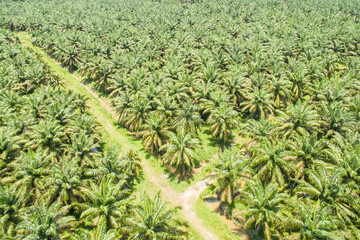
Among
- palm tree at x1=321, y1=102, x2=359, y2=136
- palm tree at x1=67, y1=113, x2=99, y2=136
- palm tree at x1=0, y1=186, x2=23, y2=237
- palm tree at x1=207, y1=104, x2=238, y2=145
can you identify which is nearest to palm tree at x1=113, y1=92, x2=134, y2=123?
palm tree at x1=67, y1=113, x2=99, y2=136

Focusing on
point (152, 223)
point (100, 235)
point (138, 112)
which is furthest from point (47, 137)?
point (152, 223)

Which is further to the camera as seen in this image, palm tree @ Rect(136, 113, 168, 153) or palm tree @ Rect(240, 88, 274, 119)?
palm tree @ Rect(240, 88, 274, 119)

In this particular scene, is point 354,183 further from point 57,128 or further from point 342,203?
point 57,128

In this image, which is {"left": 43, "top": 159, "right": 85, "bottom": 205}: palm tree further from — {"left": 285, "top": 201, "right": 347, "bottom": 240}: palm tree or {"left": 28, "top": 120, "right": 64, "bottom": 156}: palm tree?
Result: {"left": 285, "top": 201, "right": 347, "bottom": 240}: palm tree

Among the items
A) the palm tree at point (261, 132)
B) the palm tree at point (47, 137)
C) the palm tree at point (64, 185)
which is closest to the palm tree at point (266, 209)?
the palm tree at point (261, 132)

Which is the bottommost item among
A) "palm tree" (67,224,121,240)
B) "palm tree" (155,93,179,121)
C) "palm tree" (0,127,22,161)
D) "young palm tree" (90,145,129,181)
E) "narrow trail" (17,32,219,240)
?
"narrow trail" (17,32,219,240)

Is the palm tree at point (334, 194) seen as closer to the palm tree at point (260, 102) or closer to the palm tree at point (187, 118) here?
the palm tree at point (260, 102)

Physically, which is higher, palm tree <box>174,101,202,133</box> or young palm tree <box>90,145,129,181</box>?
palm tree <box>174,101,202,133</box>
